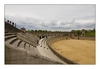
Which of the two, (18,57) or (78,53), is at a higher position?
(18,57)

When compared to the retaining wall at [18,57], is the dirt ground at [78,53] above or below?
below

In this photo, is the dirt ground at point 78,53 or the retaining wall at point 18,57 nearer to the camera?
the retaining wall at point 18,57

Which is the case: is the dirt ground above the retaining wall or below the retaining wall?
below

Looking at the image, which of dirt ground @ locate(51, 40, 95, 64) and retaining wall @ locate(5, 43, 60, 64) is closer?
retaining wall @ locate(5, 43, 60, 64)

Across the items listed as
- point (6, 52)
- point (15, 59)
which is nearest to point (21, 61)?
point (15, 59)

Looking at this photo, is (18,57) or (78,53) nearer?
(18,57)
